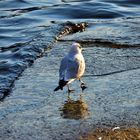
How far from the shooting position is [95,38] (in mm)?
10555

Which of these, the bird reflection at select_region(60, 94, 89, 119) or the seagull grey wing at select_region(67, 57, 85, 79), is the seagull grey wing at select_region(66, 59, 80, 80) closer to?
the seagull grey wing at select_region(67, 57, 85, 79)

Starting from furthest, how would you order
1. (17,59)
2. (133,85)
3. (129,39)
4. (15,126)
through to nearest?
(129,39)
(17,59)
(133,85)
(15,126)

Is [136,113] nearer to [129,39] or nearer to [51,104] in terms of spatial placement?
[51,104]

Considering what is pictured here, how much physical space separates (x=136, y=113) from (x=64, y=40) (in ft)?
14.6

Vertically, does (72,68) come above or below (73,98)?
above

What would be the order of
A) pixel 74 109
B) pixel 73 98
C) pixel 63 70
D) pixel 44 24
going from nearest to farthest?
pixel 74 109, pixel 73 98, pixel 63 70, pixel 44 24

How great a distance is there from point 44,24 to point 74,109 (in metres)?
5.81

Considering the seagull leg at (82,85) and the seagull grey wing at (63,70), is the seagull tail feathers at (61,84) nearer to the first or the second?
the seagull grey wing at (63,70)

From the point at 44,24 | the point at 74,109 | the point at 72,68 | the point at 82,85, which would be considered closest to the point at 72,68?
the point at 72,68

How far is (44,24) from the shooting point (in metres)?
12.4

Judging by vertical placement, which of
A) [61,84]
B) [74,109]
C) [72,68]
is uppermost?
[72,68]

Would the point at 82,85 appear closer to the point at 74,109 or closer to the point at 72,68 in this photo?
the point at 72,68

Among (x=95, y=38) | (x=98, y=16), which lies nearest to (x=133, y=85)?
(x=95, y=38)

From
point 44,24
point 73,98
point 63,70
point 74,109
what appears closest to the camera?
point 74,109
